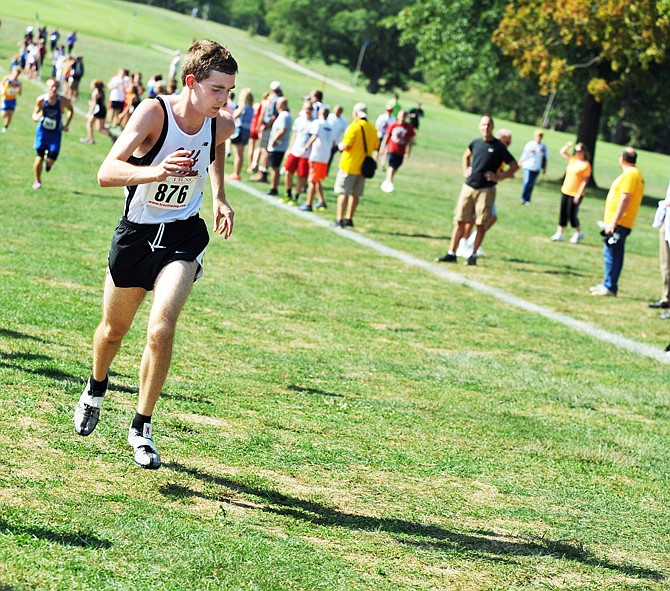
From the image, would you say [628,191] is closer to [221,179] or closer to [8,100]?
[221,179]

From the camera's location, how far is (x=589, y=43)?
32.3m

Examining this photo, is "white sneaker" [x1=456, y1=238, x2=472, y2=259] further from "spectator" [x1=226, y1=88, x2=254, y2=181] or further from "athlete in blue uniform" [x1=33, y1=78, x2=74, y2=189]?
"spectator" [x1=226, y1=88, x2=254, y2=181]

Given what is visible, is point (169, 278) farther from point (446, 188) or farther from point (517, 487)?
point (446, 188)

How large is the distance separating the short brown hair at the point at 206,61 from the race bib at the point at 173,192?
48 centimetres

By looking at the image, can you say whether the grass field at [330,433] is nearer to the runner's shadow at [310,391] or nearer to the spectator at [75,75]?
A: the runner's shadow at [310,391]

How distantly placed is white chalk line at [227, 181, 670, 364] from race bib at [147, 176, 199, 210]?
7.10 m

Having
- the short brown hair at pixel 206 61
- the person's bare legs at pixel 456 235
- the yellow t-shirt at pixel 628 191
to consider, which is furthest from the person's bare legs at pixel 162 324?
the person's bare legs at pixel 456 235

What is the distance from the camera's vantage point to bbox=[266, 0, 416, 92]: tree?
9631cm

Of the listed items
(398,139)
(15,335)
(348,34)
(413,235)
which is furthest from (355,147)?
(348,34)

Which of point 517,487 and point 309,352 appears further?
point 309,352

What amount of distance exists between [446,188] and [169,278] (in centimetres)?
2484

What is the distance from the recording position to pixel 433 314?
39.4 feet

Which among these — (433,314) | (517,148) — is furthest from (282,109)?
(517,148)

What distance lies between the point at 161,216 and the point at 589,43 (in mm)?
29149
